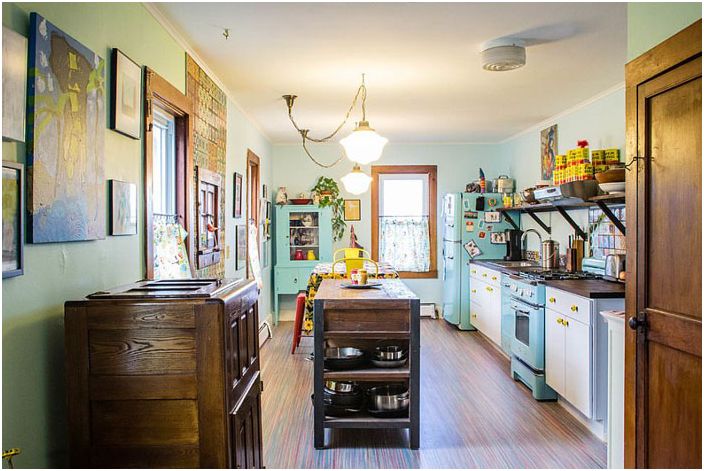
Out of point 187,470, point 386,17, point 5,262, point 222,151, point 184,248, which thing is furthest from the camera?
point 222,151

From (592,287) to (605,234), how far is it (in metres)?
1.17

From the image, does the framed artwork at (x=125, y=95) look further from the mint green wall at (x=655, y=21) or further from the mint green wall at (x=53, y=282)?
the mint green wall at (x=655, y=21)

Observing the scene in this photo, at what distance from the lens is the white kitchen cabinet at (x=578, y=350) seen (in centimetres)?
345

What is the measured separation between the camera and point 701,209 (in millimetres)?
1876

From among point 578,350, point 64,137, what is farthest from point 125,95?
point 578,350

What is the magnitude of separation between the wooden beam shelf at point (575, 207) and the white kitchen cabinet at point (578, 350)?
2.55ft

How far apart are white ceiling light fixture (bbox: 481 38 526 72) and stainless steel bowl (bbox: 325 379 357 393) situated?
2196 millimetres

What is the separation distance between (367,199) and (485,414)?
14.2ft

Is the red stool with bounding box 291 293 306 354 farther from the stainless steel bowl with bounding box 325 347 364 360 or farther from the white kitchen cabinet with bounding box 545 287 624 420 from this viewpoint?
the white kitchen cabinet with bounding box 545 287 624 420

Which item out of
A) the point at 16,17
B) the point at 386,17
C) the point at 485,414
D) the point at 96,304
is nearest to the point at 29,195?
the point at 96,304

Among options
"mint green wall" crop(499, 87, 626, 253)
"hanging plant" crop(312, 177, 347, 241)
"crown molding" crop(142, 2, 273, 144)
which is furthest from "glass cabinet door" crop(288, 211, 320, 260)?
"mint green wall" crop(499, 87, 626, 253)

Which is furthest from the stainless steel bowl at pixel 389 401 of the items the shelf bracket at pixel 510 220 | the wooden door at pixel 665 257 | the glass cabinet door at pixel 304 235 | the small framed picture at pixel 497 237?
the glass cabinet door at pixel 304 235

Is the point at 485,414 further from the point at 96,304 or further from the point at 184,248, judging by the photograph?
→ the point at 96,304

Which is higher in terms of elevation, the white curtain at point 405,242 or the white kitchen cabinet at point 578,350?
the white curtain at point 405,242
